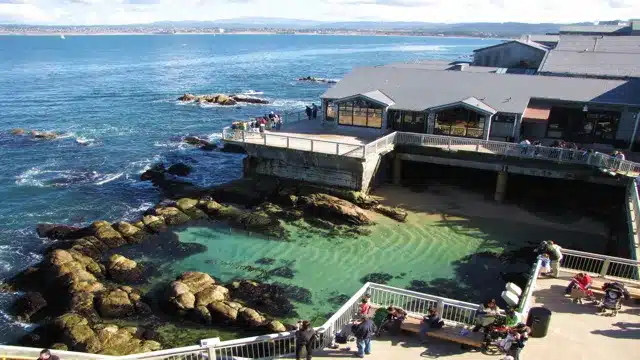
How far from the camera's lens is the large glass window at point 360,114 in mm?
34812

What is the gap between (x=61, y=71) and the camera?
11625 centimetres

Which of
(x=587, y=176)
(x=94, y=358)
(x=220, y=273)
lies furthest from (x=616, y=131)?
(x=94, y=358)

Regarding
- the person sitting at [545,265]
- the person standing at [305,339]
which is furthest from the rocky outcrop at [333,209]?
the person standing at [305,339]

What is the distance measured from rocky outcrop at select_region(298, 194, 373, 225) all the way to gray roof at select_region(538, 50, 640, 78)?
2373 centimetres

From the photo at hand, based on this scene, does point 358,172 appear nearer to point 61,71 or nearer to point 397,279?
point 397,279

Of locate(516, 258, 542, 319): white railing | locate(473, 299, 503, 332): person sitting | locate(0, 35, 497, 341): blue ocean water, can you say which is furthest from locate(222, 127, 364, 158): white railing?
locate(473, 299, 503, 332): person sitting

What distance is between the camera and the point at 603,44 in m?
54.1

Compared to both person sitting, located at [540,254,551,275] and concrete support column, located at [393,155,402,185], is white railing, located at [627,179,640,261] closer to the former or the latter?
person sitting, located at [540,254,551,275]

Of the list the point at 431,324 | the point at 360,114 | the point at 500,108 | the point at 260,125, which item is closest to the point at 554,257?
the point at 431,324

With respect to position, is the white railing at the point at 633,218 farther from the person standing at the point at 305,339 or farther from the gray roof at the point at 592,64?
the gray roof at the point at 592,64

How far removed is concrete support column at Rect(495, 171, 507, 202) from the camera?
103 feet

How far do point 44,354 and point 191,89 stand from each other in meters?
82.1

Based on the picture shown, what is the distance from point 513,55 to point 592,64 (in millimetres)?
11709

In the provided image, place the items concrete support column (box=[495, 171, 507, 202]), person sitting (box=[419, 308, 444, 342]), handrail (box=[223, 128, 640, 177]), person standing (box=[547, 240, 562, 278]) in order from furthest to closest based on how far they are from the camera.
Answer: concrete support column (box=[495, 171, 507, 202]) < handrail (box=[223, 128, 640, 177]) < person standing (box=[547, 240, 562, 278]) < person sitting (box=[419, 308, 444, 342])
